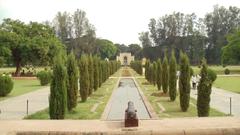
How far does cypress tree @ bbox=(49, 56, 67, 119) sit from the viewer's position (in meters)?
Result: 13.5

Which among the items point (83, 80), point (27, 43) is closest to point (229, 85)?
point (83, 80)

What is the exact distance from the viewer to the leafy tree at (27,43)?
47963 mm

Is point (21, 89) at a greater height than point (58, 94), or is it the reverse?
point (58, 94)

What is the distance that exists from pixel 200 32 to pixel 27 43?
56292 millimetres

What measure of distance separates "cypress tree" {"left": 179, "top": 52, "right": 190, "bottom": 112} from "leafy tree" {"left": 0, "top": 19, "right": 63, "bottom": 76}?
3020 centimetres

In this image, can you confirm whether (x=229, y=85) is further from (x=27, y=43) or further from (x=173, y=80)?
(x=27, y=43)

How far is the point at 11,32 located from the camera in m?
49.3

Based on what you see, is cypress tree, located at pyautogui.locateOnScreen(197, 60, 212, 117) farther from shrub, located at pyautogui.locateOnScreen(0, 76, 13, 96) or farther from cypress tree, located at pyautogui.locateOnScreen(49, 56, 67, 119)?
shrub, located at pyautogui.locateOnScreen(0, 76, 13, 96)

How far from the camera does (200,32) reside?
96.4 m

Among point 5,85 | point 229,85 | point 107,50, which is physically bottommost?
point 229,85

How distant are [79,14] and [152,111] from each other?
67.5m

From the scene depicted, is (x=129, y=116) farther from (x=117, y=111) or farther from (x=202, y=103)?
(x=117, y=111)

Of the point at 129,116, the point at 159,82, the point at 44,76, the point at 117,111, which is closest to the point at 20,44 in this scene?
the point at 44,76

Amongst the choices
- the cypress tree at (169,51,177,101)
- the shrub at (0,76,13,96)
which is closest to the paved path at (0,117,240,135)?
the cypress tree at (169,51,177,101)
